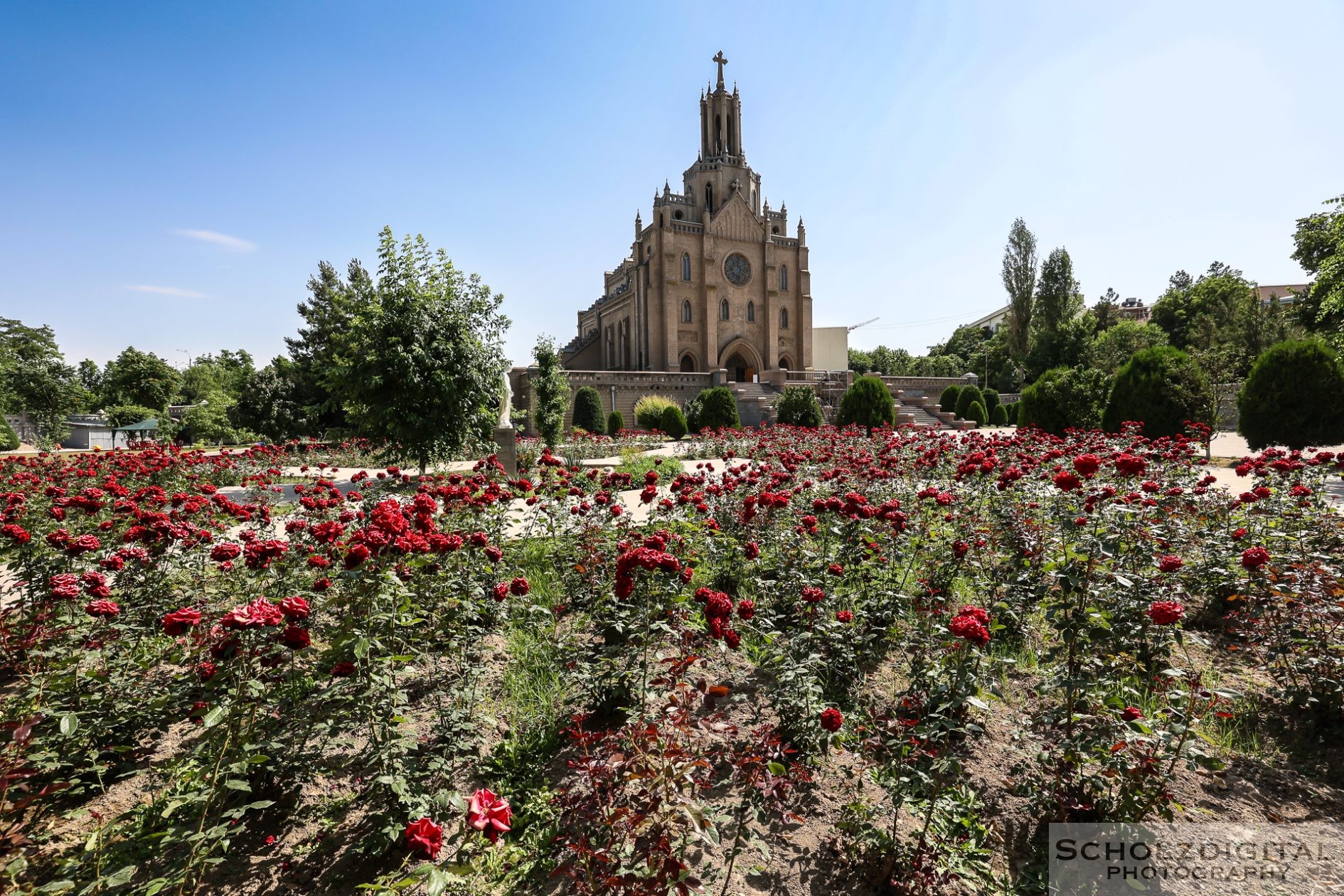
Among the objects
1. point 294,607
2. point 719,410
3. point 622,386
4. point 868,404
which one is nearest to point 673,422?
point 719,410

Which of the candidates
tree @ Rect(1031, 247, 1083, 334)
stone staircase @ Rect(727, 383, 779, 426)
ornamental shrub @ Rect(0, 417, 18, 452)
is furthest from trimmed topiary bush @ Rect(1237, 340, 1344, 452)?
ornamental shrub @ Rect(0, 417, 18, 452)

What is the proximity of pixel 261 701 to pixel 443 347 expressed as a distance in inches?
391

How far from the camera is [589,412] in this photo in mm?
29875

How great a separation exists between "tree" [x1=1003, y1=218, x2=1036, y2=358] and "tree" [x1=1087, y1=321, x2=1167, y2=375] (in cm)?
524

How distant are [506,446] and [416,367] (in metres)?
2.68

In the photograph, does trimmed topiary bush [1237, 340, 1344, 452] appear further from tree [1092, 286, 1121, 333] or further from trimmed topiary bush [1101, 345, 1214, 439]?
tree [1092, 286, 1121, 333]

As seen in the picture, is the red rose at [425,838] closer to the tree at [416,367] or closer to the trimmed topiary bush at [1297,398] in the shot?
the tree at [416,367]

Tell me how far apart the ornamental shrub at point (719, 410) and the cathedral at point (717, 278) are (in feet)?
43.5

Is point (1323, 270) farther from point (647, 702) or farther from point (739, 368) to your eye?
point (739, 368)

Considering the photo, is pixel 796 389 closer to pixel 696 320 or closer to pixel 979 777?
pixel 696 320

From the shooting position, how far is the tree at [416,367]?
11.2 metres

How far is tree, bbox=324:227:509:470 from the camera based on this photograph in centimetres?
1118

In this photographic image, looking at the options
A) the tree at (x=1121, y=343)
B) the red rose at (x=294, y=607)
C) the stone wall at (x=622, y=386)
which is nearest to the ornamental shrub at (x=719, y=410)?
the stone wall at (x=622, y=386)

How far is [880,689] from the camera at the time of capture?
372cm
